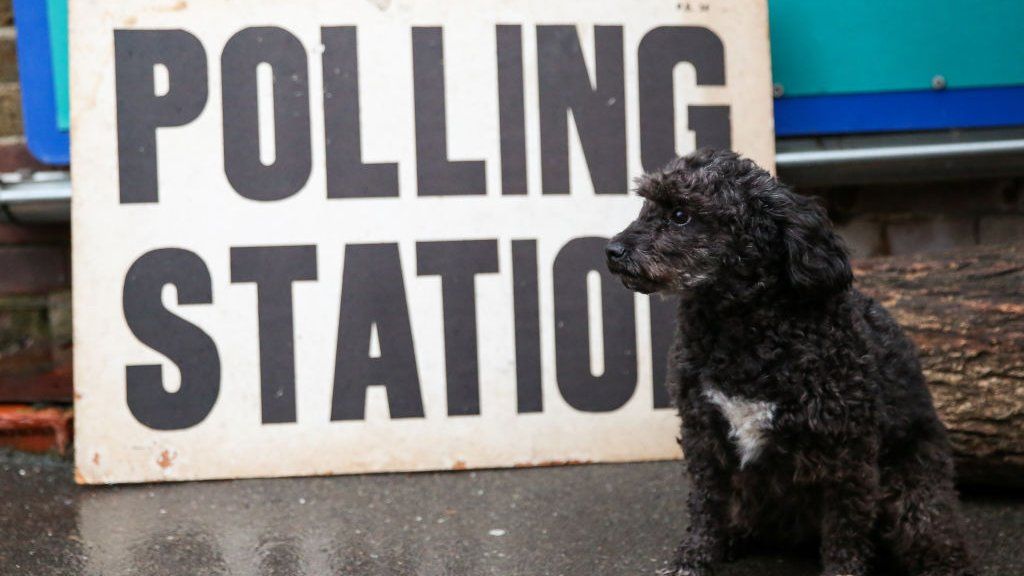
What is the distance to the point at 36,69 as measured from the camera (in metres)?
3.80

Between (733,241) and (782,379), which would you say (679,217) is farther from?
(782,379)

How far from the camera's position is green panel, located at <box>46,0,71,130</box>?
370cm

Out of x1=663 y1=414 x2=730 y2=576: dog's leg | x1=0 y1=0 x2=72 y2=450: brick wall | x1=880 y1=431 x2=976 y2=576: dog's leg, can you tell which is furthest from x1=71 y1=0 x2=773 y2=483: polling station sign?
x1=880 y1=431 x2=976 y2=576: dog's leg

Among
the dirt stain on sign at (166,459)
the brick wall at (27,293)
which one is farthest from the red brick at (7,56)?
the dirt stain on sign at (166,459)

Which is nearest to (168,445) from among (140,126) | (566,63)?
(140,126)

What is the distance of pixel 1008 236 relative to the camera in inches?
169

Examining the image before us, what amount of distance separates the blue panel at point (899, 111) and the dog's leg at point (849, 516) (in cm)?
196

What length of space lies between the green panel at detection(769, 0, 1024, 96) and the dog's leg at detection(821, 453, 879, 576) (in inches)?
80.2

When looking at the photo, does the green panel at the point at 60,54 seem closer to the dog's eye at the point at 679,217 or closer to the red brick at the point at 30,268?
the red brick at the point at 30,268

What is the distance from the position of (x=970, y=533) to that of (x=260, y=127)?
271cm

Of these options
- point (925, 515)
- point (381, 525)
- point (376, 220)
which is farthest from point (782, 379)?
point (376, 220)

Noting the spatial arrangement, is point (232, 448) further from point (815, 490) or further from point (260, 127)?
point (815, 490)

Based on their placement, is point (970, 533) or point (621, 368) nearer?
point (970, 533)

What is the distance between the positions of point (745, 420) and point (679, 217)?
52 centimetres
